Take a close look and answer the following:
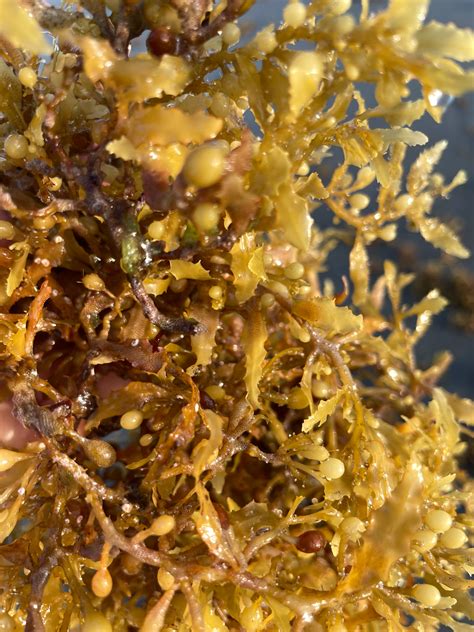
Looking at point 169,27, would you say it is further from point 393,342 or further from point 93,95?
point 393,342

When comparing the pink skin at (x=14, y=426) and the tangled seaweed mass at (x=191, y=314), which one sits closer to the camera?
the tangled seaweed mass at (x=191, y=314)

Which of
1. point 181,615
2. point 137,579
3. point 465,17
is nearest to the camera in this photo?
point 181,615

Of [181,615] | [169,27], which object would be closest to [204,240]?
[169,27]

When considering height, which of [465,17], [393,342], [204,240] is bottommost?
[465,17]

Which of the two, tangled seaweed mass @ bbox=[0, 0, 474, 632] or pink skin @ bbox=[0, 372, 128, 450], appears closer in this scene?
tangled seaweed mass @ bbox=[0, 0, 474, 632]

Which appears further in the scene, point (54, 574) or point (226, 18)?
point (54, 574)

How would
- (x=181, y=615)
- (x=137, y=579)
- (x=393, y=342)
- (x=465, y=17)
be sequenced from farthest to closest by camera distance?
(x=465, y=17) → (x=393, y=342) → (x=137, y=579) → (x=181, y=615)

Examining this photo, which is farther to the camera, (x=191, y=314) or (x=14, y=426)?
(x=14, y=426)

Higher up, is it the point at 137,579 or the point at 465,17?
the point at 137,579
